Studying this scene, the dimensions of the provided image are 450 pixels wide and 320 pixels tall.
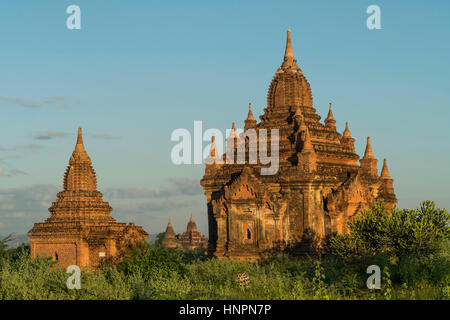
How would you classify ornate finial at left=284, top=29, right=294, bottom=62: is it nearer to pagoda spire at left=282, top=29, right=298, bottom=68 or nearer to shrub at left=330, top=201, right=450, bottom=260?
pagoda spire at left=282, top=29, right=298, bottom=68

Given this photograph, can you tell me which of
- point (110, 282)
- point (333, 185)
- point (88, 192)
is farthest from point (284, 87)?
point (110, 282)

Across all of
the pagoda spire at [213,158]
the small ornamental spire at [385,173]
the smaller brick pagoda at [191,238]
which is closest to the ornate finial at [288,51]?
the pagoda spire at [213,158]

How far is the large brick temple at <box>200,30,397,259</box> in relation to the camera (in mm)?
51688

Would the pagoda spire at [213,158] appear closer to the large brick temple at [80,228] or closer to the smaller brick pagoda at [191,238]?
the large brick temple at [80,228]

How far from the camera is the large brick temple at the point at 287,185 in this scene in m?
51.7

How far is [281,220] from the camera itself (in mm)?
51719

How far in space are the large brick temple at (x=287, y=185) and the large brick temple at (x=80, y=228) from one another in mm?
6848

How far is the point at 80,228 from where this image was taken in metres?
51.3

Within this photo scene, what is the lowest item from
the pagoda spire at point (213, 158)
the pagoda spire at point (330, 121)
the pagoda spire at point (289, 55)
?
the pagoda spire at point (213, 158)

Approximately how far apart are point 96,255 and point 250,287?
17.9 meters

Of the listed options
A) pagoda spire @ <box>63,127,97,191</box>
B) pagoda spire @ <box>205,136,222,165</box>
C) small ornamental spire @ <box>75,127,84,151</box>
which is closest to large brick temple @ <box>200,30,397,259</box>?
pagoda spire @ <box>205,136,222,165</box>

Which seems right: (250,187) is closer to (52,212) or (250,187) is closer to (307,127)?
(307,127)

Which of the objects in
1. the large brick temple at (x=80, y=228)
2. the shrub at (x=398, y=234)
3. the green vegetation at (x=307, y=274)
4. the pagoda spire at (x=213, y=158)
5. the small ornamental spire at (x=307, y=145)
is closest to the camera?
the green vegetation at (x=307, y=274)

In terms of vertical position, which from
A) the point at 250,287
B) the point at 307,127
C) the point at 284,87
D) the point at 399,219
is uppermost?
the point at 284,87
